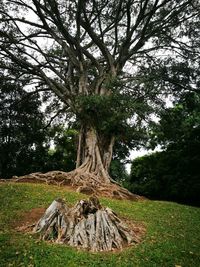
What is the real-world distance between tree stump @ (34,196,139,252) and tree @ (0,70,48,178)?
502 inches

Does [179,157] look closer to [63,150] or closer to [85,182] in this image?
[85,182]

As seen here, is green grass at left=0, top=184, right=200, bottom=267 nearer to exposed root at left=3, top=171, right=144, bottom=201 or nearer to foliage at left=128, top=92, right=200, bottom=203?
exposed root at left=3, top=171, right=144, bottom=201

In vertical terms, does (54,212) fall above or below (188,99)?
below

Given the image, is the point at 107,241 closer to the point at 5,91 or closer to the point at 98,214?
the point at 98,214

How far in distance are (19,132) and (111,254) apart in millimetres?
14763

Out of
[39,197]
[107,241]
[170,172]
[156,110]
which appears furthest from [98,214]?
[170,172]

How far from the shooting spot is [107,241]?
6.39 metres

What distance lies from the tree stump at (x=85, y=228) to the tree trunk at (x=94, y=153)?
625 cm

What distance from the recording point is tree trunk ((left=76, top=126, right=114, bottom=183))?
13742 mm

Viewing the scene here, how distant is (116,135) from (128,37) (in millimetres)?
4279

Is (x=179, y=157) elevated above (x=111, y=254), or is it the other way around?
(x=179, y=157)

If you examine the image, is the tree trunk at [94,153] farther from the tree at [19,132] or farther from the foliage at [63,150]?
the foliage at [63,150]

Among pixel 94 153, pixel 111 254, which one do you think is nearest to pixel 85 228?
pixel 111 254

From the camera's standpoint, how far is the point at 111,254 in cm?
603
